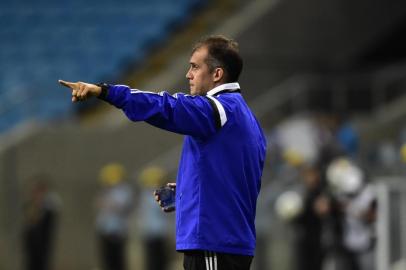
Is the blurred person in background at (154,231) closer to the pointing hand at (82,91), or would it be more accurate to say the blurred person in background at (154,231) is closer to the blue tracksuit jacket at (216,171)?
the blue tracksuit jacket at (216,171)

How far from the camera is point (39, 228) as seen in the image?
1778 centimetres

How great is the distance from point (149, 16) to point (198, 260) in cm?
1524

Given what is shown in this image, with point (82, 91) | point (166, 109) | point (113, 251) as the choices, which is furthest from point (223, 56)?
point (113, 251)

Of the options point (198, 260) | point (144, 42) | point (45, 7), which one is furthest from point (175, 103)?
point (45, 7)

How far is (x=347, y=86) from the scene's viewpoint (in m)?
19.2

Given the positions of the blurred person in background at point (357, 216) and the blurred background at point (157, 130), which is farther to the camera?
the blurred background at point (157, 130)

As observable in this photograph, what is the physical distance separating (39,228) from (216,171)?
→ 11406 millimetres

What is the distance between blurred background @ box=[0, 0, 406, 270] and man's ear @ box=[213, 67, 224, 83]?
721 centimetres

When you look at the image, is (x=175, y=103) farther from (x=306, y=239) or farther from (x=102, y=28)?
(x=102, y=28)

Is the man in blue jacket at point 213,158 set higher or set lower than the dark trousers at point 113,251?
lower

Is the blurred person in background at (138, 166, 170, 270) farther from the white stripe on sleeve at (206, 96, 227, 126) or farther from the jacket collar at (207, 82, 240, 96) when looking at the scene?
the white stripe on sleeve at (206, 96, 227, 126)

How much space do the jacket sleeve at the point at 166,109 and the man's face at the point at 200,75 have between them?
333 mm

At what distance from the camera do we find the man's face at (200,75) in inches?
270

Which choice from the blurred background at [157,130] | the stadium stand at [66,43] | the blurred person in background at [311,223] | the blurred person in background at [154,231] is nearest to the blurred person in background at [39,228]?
the blurred background at [157,130]
